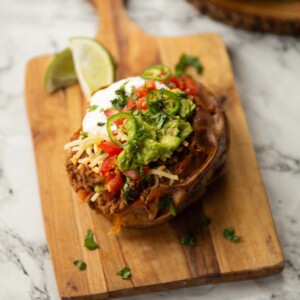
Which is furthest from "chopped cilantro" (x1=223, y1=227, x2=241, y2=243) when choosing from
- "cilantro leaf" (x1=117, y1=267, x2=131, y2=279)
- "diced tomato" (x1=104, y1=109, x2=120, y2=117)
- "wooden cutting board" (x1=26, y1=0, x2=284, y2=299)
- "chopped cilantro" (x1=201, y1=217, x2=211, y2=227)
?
"diced tomato" (x1=104, y1=109, x2=120, y2=117)

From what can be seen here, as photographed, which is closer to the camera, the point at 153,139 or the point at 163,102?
the point at 153,139

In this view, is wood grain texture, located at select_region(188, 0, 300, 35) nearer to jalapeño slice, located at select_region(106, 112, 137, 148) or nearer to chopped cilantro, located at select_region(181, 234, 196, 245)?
jalapeño slice, located at select_region(106, 112, 137, 148)

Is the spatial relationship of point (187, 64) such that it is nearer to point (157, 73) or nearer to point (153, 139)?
point (157, 73)

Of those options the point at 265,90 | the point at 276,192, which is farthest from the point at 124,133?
the point at 265,90

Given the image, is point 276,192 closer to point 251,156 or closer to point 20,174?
point 251,156

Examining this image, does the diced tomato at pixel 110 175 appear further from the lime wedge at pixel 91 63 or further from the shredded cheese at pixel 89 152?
the lime wedge at pixel 91 63

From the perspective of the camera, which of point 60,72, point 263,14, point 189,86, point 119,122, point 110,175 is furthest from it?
point 263,14

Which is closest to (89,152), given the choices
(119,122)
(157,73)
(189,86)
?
(119,122)
